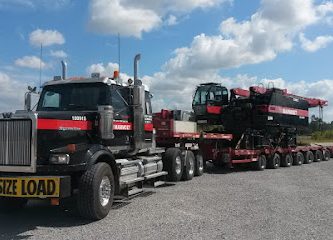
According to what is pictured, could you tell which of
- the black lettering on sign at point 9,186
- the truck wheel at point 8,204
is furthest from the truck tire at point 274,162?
the black lettering on sign at point 9,186

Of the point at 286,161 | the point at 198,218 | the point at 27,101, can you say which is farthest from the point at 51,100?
the point at 286,161

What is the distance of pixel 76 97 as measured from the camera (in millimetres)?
10133

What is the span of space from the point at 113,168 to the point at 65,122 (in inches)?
58.7

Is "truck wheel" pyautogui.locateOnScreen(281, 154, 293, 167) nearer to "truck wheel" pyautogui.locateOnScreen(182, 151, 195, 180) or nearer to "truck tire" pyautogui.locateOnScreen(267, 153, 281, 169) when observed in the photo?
"truck tire" pyautogui.locateOnScreen(267, 153, 281, 169)

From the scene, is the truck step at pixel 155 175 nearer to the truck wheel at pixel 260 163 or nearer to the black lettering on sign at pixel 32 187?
the black lettering on sign at pixel 32 187

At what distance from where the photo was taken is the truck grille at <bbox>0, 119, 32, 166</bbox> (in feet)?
27.5

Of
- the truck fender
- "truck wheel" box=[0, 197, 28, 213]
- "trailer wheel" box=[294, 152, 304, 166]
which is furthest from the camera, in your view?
"trailer wheel" box=[294, 152, 304, 166]

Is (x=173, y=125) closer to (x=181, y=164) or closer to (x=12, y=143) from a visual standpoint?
(x=181, y=164)

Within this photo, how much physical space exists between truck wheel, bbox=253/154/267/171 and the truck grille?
1422 centimetres

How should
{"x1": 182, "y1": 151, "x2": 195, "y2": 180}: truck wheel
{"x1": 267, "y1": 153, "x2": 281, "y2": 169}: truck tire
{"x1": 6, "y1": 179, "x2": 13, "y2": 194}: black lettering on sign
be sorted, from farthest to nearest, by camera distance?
{"x1": 267, "y1": 153, "x2": 281, "y2": 169}: truck tire → {"x1": 182, "y1": 151, "x2": 195, "y2": 180}: truck wheel → {"x1": 6, "y1": 179, "x2": 13, "y2": 194}: black lettering on sign

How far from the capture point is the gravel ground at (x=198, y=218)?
778 cm

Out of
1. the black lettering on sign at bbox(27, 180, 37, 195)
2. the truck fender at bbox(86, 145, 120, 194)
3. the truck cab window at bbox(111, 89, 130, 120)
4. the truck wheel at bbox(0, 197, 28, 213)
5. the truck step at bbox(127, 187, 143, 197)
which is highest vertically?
the truck cab window at bbox(111, 89, 130, 120)

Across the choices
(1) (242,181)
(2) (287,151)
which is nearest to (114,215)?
(1) (242,181)

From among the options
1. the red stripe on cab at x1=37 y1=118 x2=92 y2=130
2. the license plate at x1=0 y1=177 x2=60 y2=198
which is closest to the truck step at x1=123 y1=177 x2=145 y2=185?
the red stripe on cab at x1=37 y1=118 x2=92 y2=130
